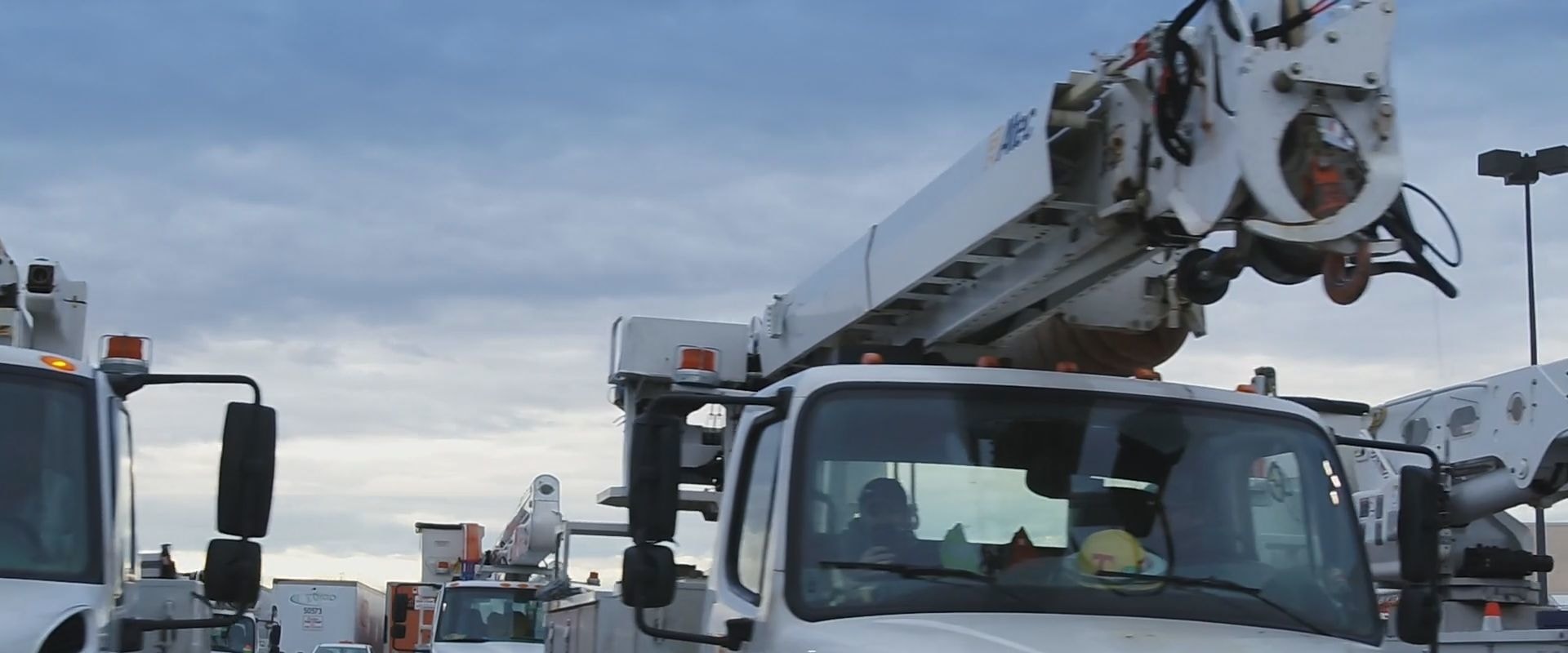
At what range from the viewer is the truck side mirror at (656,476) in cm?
599

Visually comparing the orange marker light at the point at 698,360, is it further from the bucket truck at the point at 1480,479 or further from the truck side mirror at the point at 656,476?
the bucket truck at the point at 1480,479

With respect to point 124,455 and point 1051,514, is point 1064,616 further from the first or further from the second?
point 124,455

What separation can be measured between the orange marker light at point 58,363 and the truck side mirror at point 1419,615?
171 inches

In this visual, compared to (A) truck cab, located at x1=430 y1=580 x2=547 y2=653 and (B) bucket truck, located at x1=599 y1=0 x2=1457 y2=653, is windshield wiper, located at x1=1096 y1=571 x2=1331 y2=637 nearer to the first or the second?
(B) bucket truck, located at x1=599 y1=0 x2=1457 y2=653

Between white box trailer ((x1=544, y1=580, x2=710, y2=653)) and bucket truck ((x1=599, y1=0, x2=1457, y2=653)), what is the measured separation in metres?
0.64

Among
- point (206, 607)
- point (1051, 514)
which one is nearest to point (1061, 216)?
point (1051, 514)

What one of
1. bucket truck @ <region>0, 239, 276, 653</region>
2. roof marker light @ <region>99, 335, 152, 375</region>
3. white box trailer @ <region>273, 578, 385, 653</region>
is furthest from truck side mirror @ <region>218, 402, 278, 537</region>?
white box trailer @ <region>273, 578, 385, 653</region>

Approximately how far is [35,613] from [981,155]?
345 centimetres

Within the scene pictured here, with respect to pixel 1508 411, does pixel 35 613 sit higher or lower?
lower

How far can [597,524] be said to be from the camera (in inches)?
373

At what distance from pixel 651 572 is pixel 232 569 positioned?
134cm

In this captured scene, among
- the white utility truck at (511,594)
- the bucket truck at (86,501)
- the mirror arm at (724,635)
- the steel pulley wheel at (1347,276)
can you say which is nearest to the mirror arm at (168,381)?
the bucket truck at (86,501)

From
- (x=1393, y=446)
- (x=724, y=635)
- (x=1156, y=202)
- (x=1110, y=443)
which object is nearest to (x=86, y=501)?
(x=724, y=635)

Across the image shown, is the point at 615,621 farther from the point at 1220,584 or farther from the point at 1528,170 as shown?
the point at 1528,170
